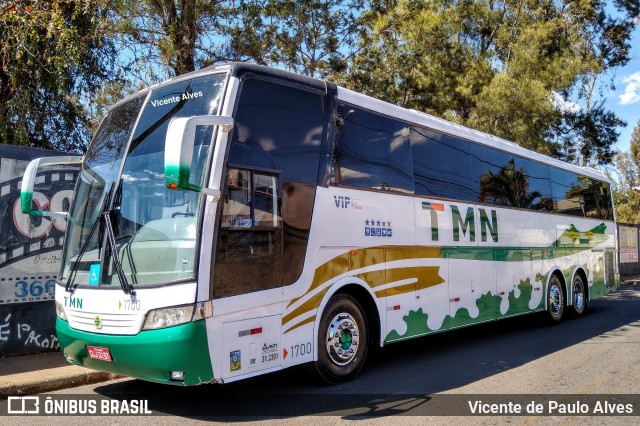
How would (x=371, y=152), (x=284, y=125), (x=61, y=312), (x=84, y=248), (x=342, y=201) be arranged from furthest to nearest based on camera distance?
1. (x=371, y=152)
2. (x=342, y=201)
3. (x=284, y=125)
4. (x=61, y=312)
5. (x=84, y=248)

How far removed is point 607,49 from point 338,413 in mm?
24322

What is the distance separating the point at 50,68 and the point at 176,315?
9.13 metres

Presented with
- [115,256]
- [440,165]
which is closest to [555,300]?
[440,165]

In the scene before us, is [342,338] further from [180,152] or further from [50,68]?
[50,68]

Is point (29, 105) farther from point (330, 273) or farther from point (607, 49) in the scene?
point (607, 49)

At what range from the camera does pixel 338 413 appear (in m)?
5.71

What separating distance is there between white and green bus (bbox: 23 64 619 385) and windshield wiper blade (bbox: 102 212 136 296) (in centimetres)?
1

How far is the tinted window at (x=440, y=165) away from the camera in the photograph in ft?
27.8

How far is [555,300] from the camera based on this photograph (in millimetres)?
12758

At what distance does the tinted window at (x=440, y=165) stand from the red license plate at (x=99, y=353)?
4879 mm

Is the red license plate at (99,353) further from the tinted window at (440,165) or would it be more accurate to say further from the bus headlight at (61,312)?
the tinted window at (440,165)

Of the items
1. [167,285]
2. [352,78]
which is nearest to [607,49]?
[352,78]

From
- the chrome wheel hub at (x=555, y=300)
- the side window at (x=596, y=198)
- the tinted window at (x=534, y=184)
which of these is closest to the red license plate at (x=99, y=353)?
the tinted window at (x=534, y=184)

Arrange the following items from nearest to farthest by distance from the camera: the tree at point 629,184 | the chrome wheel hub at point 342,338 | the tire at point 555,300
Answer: the chrome wheel hub at point 342,338 → the tire at point 555,300 → the tree at point 629,184
